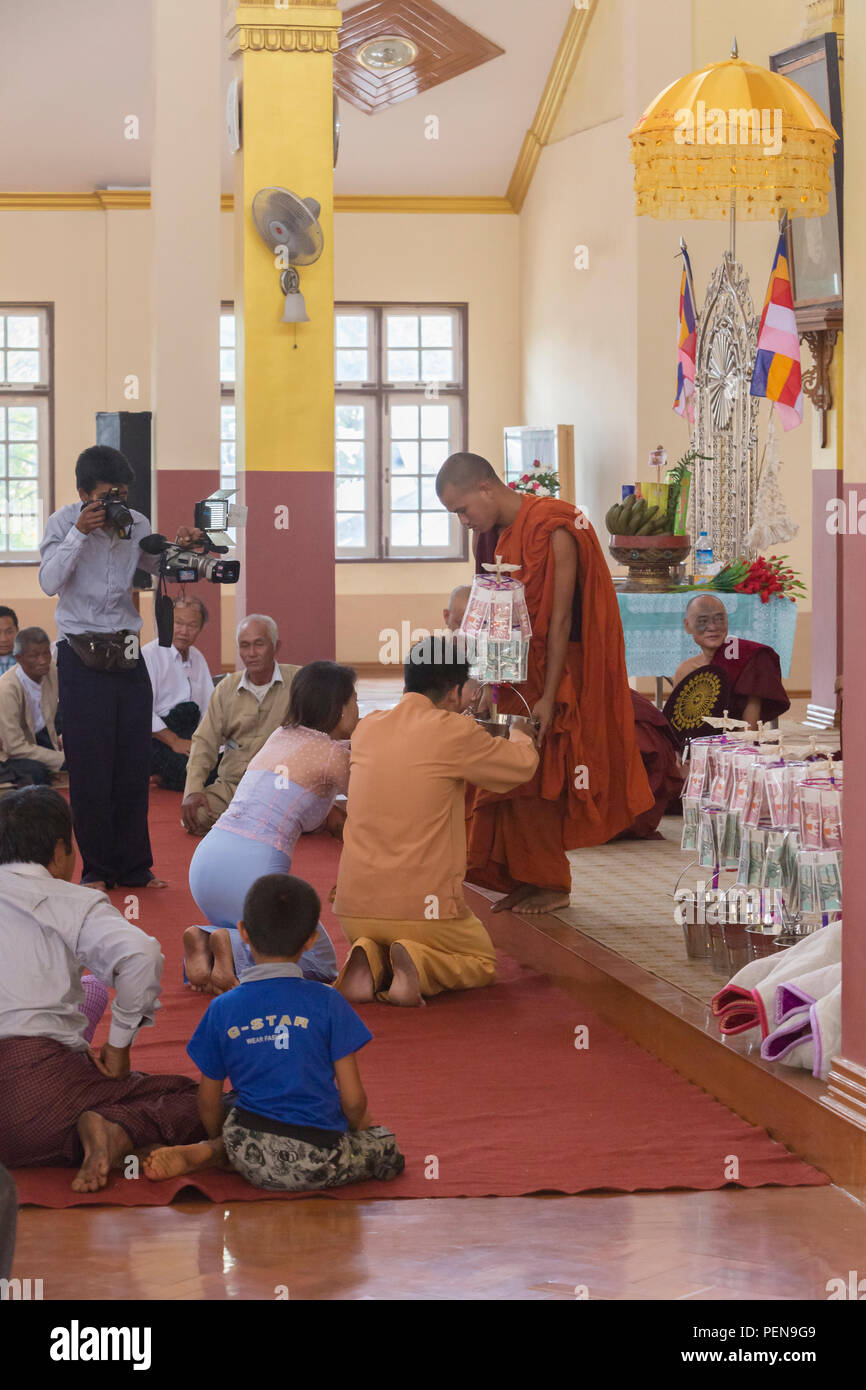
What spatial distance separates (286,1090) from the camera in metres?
2.86

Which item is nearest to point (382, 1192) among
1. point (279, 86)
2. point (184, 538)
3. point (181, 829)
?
point (184, 538)

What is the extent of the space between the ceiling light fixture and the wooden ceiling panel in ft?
0.11

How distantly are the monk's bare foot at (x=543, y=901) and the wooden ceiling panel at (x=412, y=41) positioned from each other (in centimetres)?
866

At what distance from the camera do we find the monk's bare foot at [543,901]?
4793mm

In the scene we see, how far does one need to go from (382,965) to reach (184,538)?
191 cm

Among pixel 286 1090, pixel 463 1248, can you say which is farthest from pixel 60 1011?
pixel 463 1248

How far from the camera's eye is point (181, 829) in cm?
662

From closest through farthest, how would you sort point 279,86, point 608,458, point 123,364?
1. point 279,86
2. point 608,458
3. point 123,364

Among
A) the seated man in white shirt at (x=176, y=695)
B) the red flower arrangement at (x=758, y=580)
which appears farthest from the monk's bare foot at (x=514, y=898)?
the red flower arrangement at (x=758, y=580)

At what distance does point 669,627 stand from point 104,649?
3.69 metres

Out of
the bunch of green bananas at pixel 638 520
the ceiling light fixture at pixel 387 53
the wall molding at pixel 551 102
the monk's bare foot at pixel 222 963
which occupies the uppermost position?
the ceiling light fixture at pixel 387 53

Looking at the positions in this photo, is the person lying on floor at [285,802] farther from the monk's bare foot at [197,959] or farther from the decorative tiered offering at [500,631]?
the decorative tiered offering at [500,631]

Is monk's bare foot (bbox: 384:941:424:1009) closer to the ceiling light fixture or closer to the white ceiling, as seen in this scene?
the white ceiling
